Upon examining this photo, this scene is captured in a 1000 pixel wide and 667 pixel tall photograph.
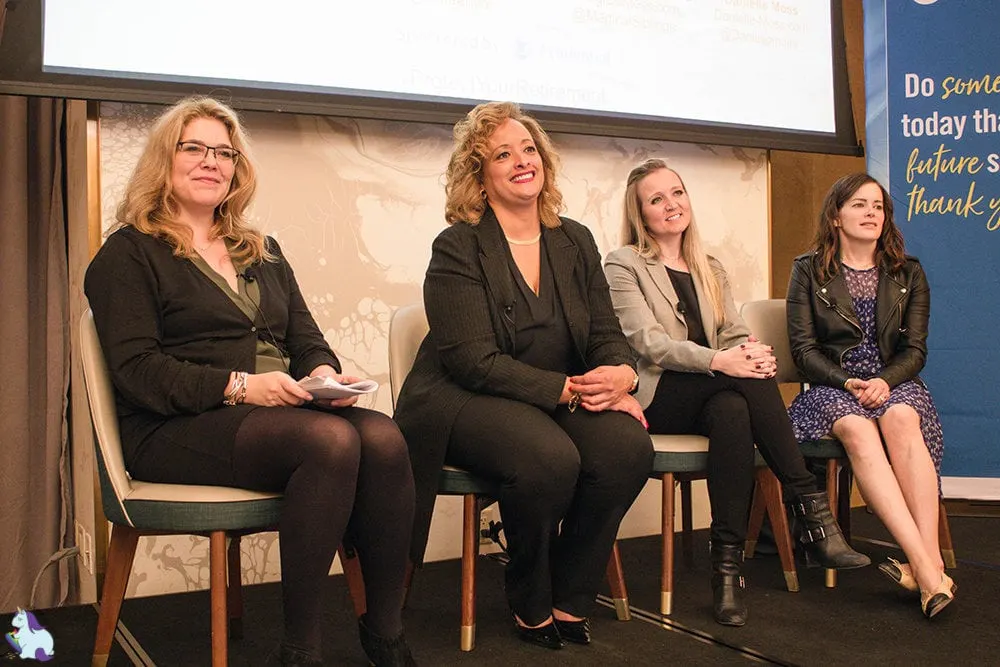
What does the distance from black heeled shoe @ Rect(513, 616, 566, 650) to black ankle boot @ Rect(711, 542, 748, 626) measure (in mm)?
407

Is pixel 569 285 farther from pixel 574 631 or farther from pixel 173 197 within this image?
pixel 173 197

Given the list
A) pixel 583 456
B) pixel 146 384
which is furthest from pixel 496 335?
pixel 146 384

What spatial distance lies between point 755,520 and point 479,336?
118 centimetres

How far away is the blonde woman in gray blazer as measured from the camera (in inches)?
90.7

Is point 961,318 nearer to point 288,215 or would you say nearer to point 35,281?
point 288,215

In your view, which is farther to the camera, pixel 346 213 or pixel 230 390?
pixel 346 213

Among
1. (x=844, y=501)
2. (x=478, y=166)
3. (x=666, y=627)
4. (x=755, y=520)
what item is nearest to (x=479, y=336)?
(x=478, y=166)

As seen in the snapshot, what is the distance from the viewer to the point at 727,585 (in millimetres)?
2258

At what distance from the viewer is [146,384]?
1808 mm

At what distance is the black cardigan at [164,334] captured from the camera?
1808mm

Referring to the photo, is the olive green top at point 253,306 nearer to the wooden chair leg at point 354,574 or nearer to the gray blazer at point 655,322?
the wooden chair leg at point 354,574

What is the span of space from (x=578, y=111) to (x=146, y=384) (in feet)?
5.70

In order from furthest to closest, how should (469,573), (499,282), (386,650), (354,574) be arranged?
(499,282), (469,573), (354,574), (386,650)

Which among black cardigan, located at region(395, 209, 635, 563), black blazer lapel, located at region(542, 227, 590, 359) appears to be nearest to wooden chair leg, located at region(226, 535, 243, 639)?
black cardigan, located at region(395, 209, 635, 563)
